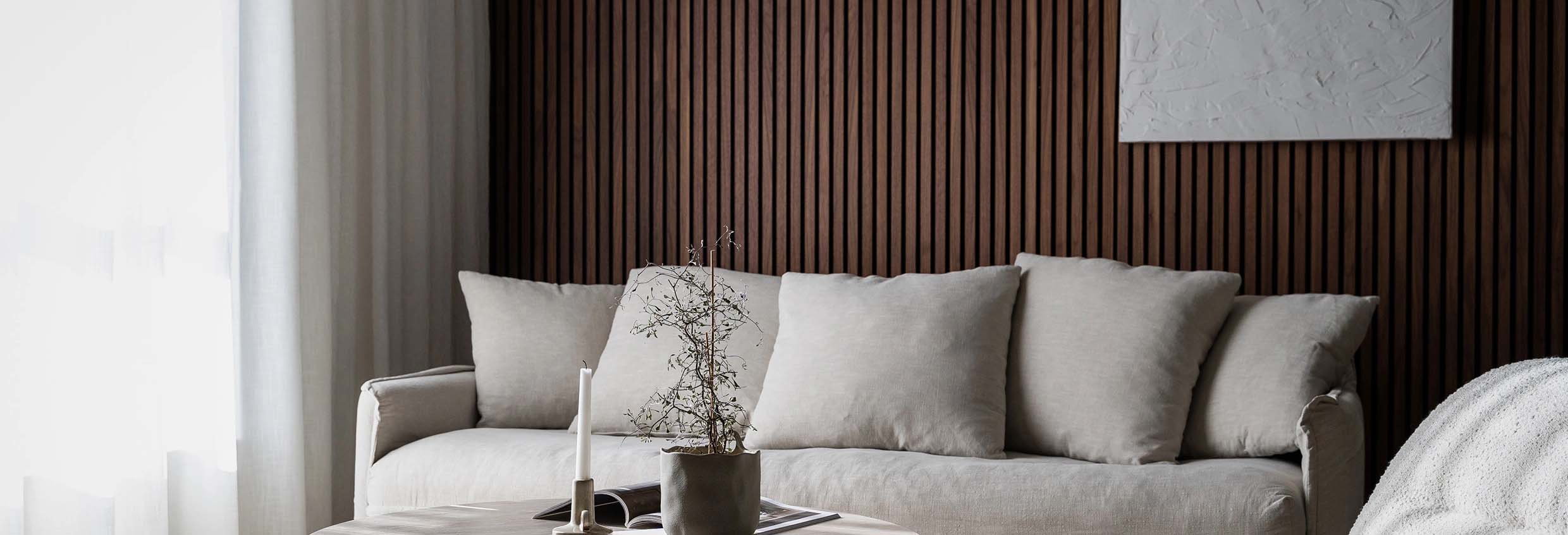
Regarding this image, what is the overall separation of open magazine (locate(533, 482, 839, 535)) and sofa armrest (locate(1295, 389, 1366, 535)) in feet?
3.37

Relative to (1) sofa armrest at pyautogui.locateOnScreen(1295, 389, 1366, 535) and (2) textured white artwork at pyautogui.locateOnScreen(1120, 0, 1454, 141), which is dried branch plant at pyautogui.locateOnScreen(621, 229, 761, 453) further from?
(2) textured white artwork at pyautogui.locateOnScreen(1120, 0, 1454, 141)

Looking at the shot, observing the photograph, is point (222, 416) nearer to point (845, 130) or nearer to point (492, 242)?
point (492, 242)

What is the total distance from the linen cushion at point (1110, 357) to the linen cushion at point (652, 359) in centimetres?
67

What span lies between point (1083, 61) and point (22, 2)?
2.63m

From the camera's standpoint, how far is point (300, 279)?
3.23 m

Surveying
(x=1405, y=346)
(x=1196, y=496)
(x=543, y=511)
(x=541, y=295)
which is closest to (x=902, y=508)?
(x=1196, y=496)

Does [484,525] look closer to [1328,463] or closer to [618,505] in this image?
[618,505]

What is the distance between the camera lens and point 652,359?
10.4 feet

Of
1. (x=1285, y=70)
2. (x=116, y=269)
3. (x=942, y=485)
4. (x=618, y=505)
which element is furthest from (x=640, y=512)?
(x=1285, y=70)

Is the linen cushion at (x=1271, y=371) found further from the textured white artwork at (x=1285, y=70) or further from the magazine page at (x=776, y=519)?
the magazine page at (x=776, y=519)

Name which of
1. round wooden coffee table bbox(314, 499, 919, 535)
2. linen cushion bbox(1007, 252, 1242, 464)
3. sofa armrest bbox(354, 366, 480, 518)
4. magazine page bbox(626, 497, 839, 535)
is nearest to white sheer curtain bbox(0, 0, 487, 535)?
sofa armrest bbox(354, 366, 480, 518)

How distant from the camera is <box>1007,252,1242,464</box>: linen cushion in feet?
8.84

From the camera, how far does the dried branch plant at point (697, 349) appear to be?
5.38 ft

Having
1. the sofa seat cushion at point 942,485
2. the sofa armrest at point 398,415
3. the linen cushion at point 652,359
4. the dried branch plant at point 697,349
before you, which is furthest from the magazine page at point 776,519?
the sofa armrest at point 398,415
